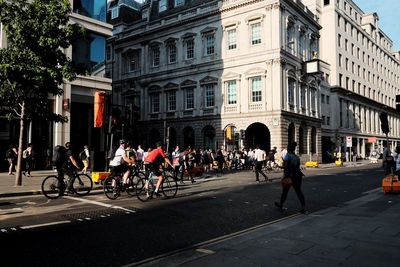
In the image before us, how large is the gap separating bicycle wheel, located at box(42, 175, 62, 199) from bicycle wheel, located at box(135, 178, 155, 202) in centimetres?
285

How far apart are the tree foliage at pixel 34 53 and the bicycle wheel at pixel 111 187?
513cm

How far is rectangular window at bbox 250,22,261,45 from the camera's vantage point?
3775 centimetres

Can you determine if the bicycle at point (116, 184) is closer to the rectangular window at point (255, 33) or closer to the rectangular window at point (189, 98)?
the rectangular window at point (255, 33)

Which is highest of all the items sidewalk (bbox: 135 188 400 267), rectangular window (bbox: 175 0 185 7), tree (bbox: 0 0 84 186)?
rectangular window (bbox: 175 0 185 7)

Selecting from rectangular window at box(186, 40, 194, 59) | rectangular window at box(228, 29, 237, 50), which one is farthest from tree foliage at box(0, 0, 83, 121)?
rectangular window at box(186, 40, 194, 59)

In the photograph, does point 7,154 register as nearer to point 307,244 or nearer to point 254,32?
point 307,244

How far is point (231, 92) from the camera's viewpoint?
129 ft

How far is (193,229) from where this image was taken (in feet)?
24.0

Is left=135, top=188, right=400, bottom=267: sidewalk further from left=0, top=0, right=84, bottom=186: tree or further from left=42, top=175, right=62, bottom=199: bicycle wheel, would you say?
left=0, top=0, right=84, bottom=186: tree

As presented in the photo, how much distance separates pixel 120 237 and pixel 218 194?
6918 millimetres

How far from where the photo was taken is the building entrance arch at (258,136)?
38469mm

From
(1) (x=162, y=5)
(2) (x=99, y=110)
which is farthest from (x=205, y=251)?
(1) (x=162, y=5)

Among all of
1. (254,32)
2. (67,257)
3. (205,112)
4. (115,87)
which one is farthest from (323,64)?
(67,257)

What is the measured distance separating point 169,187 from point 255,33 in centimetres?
2927
